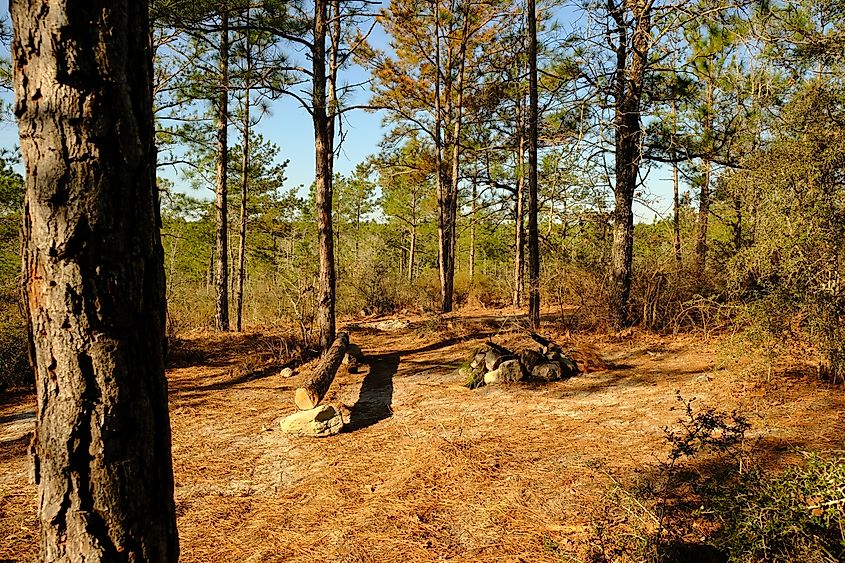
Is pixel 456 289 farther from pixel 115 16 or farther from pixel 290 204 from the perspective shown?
pixel 115 16

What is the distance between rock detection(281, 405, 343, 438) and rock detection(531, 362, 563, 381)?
290 cm

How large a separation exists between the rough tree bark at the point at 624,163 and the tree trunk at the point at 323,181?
16.4 ft

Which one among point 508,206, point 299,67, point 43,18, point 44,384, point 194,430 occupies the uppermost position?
point 299,67

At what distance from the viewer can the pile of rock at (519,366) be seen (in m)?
6.66

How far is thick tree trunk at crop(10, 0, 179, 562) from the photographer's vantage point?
145cm

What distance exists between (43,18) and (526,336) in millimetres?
7355

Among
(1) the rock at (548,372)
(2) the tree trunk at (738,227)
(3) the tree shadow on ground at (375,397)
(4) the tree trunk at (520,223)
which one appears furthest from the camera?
(4) the tree trunk at (520,223)

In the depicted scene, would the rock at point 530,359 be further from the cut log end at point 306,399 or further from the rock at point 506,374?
Result: the cut log end at point 306,399

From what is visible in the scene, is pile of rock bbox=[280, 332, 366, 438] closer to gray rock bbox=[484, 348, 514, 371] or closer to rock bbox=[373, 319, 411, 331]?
gray rock bbox=[484, 348, 514, 371]

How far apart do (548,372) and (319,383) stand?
3.11 m

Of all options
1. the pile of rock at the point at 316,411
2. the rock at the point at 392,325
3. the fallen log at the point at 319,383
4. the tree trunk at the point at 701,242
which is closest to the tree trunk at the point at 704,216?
the tree trunk at the point at 701,242

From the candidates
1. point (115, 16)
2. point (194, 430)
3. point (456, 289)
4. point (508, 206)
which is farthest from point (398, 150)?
point (115, 16)

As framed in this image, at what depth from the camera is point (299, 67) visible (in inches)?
309

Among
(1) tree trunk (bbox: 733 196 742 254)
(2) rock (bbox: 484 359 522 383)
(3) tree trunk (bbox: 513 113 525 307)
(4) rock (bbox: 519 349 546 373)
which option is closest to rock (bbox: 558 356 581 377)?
(4) rock (bbox: 519 349 546 373)
